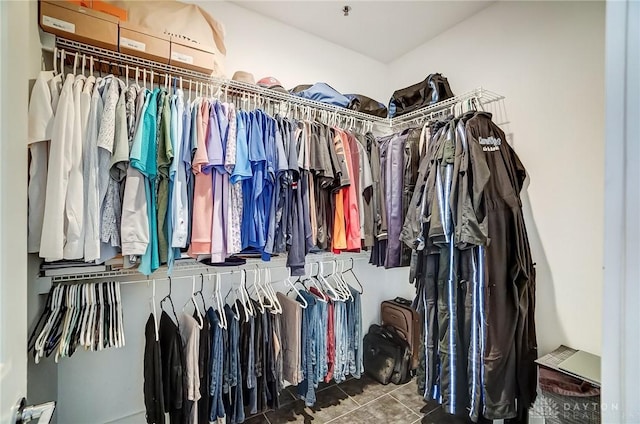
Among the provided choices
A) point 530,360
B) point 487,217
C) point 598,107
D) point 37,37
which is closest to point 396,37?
point 598,107

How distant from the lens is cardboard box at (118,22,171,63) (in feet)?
4.26

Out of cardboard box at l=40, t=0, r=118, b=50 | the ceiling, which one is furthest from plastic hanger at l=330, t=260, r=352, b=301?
the ceiling

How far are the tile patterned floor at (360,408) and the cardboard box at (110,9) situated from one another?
246 cm

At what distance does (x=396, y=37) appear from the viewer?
2398mm

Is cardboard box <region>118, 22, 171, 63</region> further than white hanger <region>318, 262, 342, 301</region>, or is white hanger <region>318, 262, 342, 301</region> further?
white hanger <region>318, 262, 342, 301</region>

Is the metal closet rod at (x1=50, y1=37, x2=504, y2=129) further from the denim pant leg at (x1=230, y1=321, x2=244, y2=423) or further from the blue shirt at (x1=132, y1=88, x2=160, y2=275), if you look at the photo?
the denim pant leg at (x1=230, y1=321, x2=244, y2=423)

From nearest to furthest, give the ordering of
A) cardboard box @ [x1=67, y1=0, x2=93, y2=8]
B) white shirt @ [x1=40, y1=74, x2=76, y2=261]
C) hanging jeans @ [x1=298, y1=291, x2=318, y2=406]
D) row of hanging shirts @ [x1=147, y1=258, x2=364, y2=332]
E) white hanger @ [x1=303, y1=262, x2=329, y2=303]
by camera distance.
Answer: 1. white shirt @ [x1=40, y1=74, x2=76, y2=261]
2. cardboard box @ [x1=67, y1=0, x2=93, y2=8]
3. row of hanging shirts @ [x1=147, y1=258, x2=364, y2=332]
4. hanging jeans @ [x1=298, y1=291, x2=318, y2=406]
5. white hanger @ [x1=303, y1=262, x2=329, y2=303]

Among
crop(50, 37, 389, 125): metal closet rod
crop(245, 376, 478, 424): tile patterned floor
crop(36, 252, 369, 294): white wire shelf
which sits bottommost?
crop(245, 376, 478, 424): tile patterned floor

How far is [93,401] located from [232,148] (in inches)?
64.0

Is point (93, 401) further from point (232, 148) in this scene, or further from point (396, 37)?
point (396, 37)

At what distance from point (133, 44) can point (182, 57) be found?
21 centimetres

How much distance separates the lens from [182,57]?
1.42 meters

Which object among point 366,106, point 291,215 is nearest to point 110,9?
point 291,215

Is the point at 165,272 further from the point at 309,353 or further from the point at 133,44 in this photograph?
the point at 133,44
